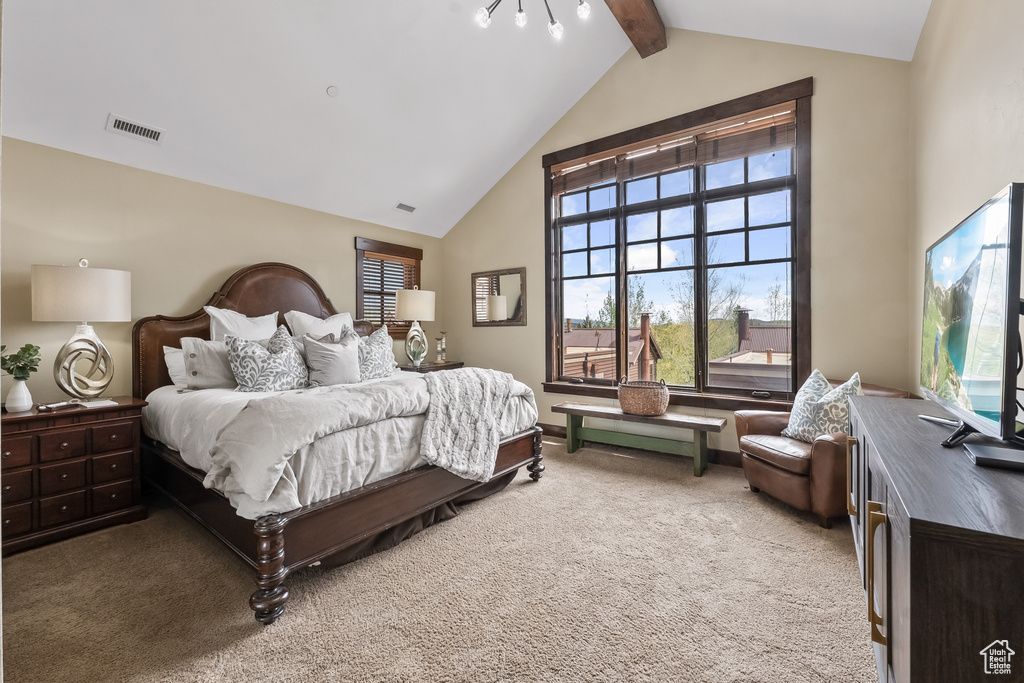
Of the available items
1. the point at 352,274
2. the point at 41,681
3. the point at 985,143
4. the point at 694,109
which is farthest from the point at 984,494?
the point at 352,274

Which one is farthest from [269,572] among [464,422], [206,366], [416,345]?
[416,345]

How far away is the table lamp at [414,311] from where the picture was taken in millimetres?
4590

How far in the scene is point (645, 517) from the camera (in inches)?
108

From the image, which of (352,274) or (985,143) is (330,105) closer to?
(352,274)

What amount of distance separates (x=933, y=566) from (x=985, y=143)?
1.88m

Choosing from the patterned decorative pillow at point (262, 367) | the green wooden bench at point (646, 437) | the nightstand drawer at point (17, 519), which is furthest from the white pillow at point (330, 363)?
the green wooden bench at point (646, 437)

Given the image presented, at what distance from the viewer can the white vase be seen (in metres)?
2.52

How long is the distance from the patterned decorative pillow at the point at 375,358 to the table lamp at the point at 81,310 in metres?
1.46

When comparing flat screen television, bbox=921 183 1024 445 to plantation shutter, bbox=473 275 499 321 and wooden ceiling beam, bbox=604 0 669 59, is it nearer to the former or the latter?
wooden ceiling beam, bbox=604 0 669 59

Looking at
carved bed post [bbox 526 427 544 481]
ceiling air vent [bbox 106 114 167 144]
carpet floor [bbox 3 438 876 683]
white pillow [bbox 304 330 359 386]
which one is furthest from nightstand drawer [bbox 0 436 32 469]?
carved bed post [bbox 526 427 544 481]

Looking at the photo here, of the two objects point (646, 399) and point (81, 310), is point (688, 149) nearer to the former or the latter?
point (646, 399)

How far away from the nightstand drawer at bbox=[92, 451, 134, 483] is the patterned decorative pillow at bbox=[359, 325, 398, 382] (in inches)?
56.4

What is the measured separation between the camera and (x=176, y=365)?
3180 millimetres

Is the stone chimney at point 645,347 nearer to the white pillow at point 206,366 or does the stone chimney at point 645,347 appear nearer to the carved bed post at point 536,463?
the carved bed post at point 536,463
